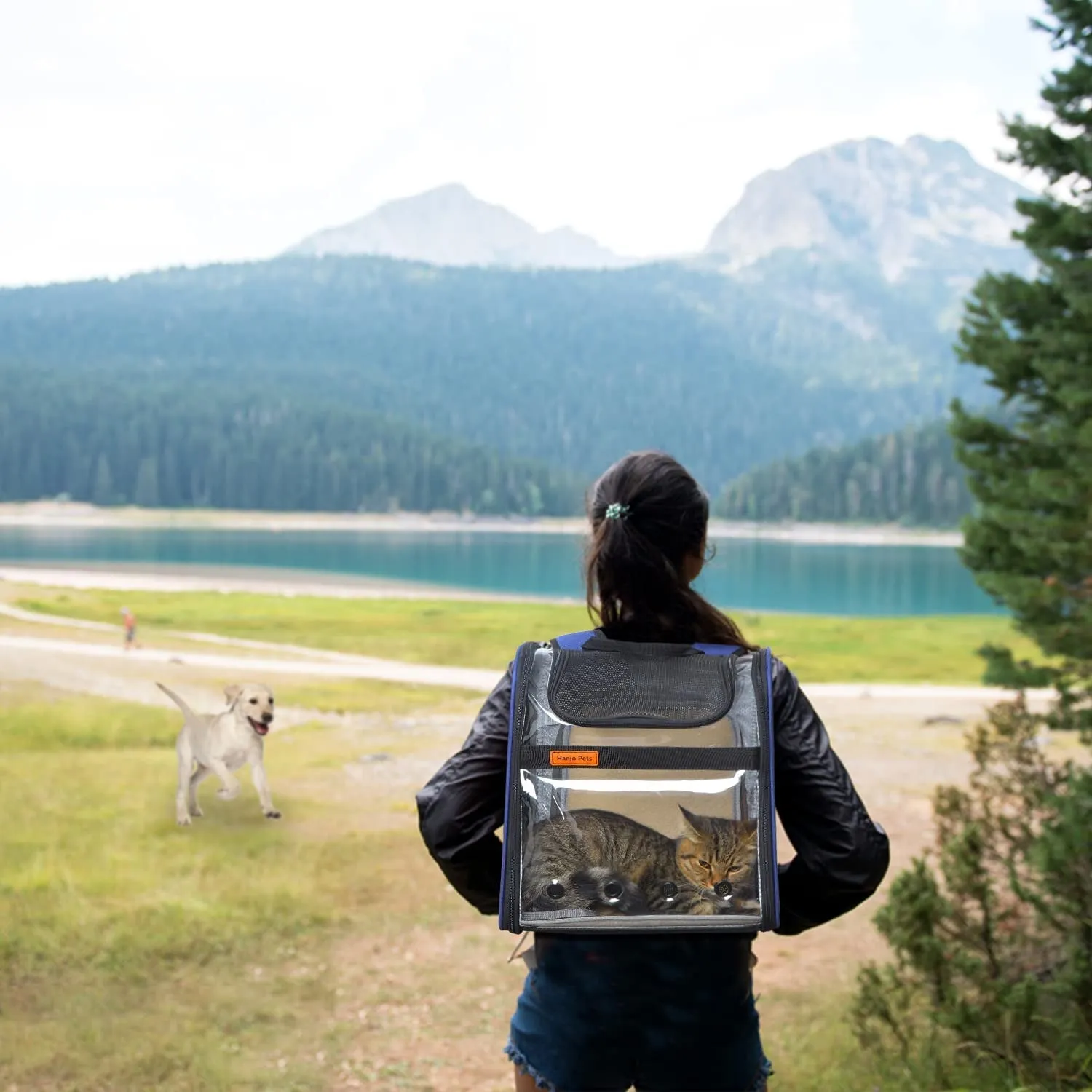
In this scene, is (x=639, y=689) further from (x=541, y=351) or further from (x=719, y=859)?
(x=541, y=351)

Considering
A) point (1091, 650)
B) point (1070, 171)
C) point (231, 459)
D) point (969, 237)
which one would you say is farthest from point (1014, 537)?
point (969, 237)

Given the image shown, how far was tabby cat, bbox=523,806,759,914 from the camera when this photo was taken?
1308mm

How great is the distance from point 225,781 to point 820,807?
341 cm

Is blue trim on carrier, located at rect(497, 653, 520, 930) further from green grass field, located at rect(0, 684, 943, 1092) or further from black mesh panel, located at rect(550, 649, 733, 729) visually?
green grass field, located at rect(0, 684, 943, 1092)

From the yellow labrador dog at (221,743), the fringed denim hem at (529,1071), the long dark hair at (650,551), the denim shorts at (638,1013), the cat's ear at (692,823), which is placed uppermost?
the long dark hair at (650,551)

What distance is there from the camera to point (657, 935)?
4.31ft

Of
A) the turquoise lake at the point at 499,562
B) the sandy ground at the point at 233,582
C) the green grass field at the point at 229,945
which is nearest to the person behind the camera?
the green grass field at the point at 229,945

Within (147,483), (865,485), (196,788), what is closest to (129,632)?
(196,788)

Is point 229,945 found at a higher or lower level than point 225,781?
lower

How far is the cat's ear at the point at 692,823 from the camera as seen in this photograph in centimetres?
132

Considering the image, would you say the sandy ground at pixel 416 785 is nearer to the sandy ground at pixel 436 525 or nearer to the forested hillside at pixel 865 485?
the sandy ground at pixel 436 525

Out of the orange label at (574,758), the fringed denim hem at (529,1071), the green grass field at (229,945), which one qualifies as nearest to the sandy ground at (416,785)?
the green grass field at (229,945)

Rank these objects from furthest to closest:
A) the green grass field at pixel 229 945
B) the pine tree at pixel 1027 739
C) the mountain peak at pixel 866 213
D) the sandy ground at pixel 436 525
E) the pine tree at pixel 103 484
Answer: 1. the mountain peak at pixel 866 213
2. the sandy ground at pixel 436 525
3. the pine tree at pixel 103 484
4. the green grass field at pixel 229 945
5. the pine tree at pixel 1027 739

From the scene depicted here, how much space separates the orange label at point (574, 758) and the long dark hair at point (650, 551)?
0.50 feet
